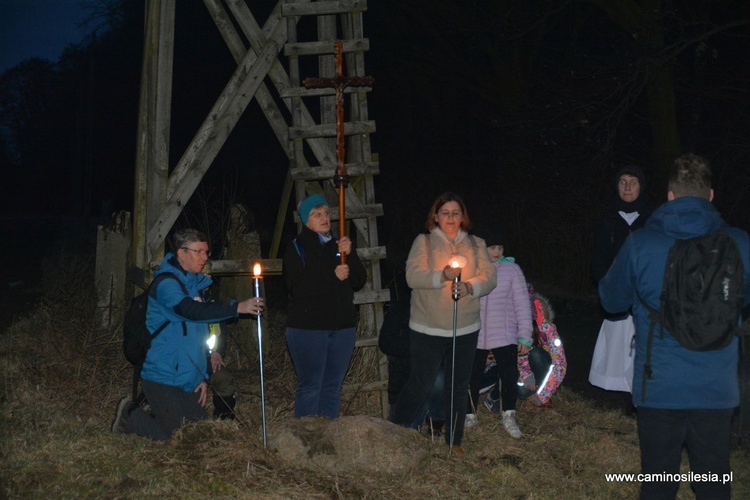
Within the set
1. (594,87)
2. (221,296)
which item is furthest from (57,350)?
(594,87)

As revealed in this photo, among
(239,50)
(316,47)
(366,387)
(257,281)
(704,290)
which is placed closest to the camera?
(704,290)

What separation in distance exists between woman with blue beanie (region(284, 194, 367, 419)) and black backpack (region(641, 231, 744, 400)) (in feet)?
8.77

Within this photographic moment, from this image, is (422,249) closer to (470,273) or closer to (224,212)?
(470,273)

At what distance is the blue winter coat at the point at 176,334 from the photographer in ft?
18.6

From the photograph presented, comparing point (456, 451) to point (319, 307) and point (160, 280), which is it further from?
point (160, 280)

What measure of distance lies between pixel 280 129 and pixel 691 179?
161 inches

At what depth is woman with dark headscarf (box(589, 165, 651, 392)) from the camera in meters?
6.25

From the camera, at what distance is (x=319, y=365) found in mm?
6117

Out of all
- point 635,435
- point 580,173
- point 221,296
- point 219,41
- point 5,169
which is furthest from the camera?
point 5,169

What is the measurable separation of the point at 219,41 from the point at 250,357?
14280 millimetres

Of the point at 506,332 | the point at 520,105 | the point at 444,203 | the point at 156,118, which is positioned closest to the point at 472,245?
the point at 444,203

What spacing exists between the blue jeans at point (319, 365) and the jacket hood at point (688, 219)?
279 cm

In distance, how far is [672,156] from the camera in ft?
39.2

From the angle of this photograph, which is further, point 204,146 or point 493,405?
point 204,146
